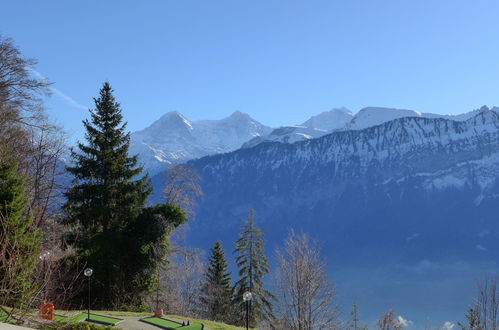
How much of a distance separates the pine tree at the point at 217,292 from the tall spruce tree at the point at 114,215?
12.8 metres

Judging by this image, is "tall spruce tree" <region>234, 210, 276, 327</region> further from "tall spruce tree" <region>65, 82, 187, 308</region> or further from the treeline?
"tall spruce tree" <region>65, 82, 187, 308</region>

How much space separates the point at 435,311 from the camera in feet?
556

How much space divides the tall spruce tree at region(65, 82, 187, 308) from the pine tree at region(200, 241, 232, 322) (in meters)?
12.8

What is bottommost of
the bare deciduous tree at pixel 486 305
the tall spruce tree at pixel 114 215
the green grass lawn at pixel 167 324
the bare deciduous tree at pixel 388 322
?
the bare deciduous tree at pixel 388 322

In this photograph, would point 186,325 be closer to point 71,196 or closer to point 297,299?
point 297,299

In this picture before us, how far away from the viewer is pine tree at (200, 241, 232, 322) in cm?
4472

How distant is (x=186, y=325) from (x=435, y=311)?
16367 cm

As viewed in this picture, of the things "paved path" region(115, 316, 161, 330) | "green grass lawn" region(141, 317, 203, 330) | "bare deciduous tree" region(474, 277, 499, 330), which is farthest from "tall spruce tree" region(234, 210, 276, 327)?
"bare deciduous tree" region(474, 277, 499, 330)

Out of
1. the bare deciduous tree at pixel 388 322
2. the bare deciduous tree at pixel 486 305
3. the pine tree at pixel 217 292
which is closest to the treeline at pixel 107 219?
the bare deciduous tree at pixel 486 305

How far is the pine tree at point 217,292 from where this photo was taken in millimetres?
44719

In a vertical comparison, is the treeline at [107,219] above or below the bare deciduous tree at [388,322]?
above

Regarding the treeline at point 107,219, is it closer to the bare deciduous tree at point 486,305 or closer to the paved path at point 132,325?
the paved path at point 132,325

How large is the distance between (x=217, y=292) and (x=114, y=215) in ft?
52.6

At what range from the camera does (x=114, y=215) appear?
3278 cm
